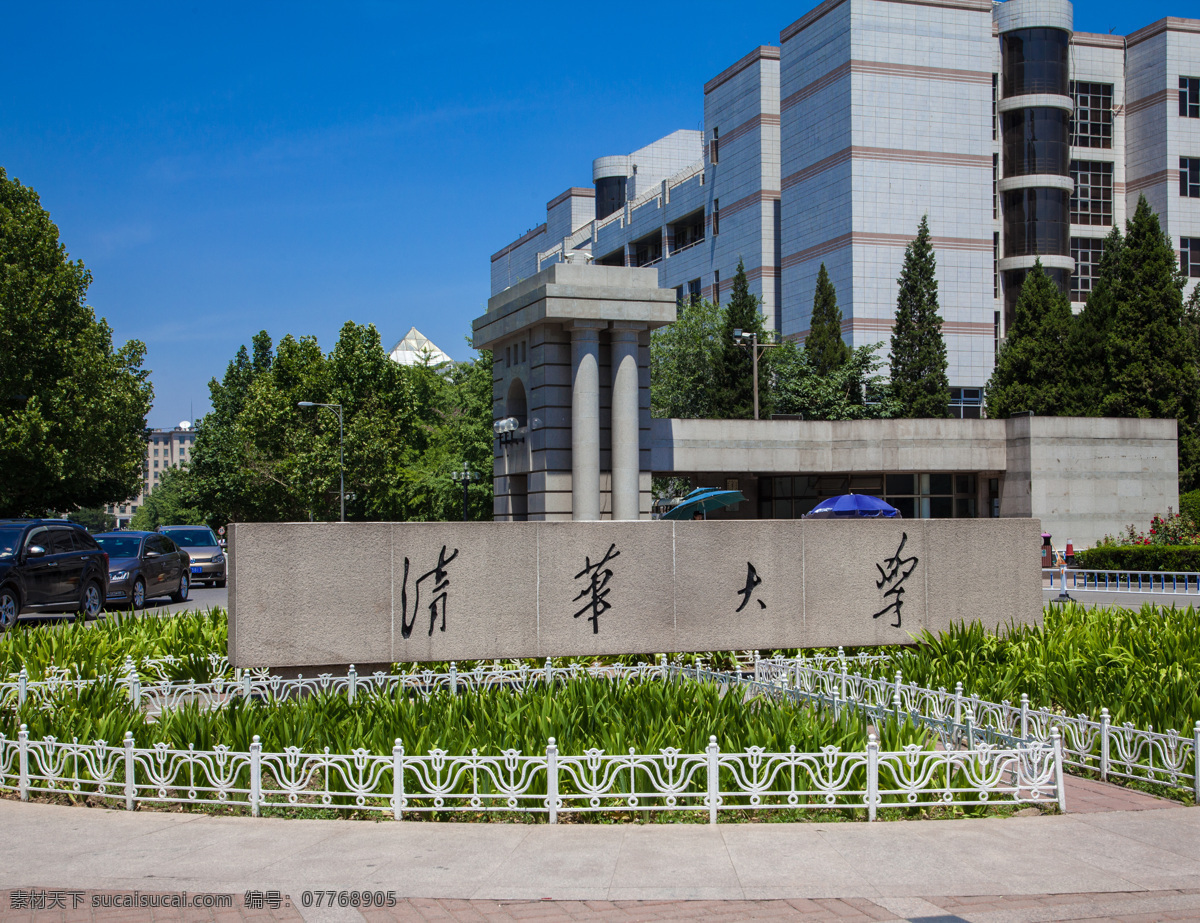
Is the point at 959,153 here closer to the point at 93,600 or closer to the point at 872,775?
the point at 93,600

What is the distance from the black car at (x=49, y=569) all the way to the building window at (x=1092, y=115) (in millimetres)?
55101

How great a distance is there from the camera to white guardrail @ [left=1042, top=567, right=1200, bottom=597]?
1109 inches

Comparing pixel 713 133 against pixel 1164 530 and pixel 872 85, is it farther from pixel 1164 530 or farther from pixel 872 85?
pixel 1164 530

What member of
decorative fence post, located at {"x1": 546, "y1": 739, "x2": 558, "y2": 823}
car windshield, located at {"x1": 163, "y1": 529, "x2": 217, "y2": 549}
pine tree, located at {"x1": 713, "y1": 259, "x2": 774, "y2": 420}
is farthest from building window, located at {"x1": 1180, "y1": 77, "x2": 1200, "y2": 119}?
decorative fence post, located at {"x1": 546, "y1": 739, "x2": 558, "y2": 823}

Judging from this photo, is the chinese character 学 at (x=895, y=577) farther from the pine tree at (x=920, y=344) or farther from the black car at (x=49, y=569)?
the pine tree at (x=920, y=344)

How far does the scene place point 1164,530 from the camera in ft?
116

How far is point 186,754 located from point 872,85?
5137 cm

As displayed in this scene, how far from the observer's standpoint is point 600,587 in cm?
1254

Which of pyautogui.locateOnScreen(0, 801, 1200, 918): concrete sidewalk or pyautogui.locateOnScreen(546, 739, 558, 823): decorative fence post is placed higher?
pyautogui.locateOnScreen(546, 739, 558, 823): decorative fence post

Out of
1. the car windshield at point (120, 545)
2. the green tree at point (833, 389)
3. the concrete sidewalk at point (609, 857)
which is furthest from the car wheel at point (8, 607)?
the green tree at point (833, 389)

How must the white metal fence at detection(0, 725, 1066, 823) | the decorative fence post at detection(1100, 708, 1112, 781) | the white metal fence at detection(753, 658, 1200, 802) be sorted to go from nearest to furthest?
the white metal fence at detection(0, 725, 1066, 823), the white metal fence at detection(753, 658, 1200, 802), the decorative fence post at detection(1100, 708, 1112, 781)

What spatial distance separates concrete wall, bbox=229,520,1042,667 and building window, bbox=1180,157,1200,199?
52818 millimetres

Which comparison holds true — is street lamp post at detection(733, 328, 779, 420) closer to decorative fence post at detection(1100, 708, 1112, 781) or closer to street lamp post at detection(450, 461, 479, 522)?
street lamp post at detection(450, 461, 479, 522)

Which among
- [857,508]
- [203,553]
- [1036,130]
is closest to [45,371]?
[203,553]
